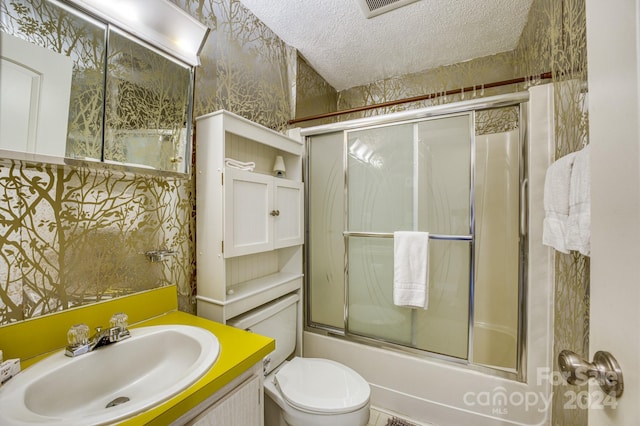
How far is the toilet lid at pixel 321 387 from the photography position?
1102 mm

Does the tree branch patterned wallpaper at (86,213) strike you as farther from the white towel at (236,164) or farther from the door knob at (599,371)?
Result: the door knob at (599,371)

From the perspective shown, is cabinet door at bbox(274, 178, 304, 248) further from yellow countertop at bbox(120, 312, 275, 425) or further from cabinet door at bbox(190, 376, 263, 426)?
cabinet door at bbox(190, 376, 263, 426)

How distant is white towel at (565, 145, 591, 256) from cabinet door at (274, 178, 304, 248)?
129cm

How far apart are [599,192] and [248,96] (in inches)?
66.8

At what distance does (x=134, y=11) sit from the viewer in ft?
3.21

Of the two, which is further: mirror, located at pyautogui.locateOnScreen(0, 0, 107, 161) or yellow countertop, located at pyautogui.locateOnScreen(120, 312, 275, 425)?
mirror, located at pyautogui.locateOnScreen(0, 0, 107, 161)

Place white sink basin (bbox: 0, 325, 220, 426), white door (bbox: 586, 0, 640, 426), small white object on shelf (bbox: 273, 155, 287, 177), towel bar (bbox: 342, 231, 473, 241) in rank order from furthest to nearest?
small white object on shelf (bbox: 273, 155, 287, 177) → towel bar (bbox: 342, 231, 473, 241) → white sink basin (bbox: 0, 325, 220, 426) → white door (bbox: 586, 0, 640, 426)

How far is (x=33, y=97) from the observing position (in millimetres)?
753

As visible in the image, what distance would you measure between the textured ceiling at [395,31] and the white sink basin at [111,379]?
6.28ft

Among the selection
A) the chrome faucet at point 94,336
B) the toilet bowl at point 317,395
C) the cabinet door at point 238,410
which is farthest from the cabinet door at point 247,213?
the toilet bowl at point 317,395

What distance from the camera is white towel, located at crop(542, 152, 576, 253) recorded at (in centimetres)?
89

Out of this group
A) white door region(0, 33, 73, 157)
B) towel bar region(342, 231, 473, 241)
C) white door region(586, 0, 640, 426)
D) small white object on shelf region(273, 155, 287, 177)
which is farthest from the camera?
small white object on shelf region(273, 155, 287, 177)

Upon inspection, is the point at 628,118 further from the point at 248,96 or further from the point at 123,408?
the point at 248,96

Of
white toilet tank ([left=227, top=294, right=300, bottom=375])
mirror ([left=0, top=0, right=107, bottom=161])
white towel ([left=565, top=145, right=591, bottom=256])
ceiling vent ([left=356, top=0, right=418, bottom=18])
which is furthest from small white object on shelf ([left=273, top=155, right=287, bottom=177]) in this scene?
white towel ([left=565, top=145, right=591, bottom=256])
